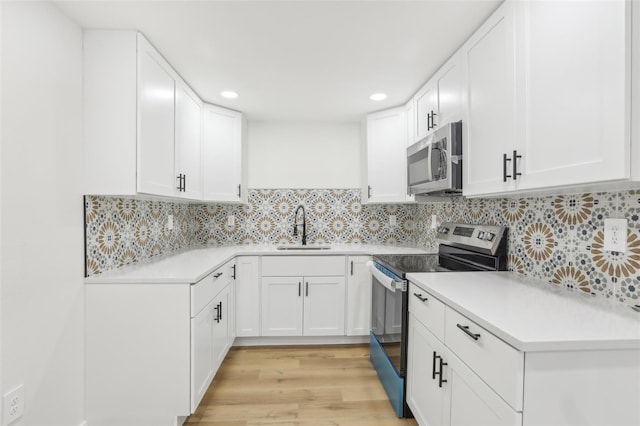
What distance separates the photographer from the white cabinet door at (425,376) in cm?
134

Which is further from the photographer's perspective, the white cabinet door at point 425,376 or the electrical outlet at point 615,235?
the white cabinet door at point 425,376

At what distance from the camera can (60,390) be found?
4.80ft

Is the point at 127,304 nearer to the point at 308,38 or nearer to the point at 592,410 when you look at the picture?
the point at 308,38

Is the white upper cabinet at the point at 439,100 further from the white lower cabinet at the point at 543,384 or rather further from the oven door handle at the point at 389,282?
the white lower cabinet at the point at 543,384

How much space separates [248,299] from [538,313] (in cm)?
216

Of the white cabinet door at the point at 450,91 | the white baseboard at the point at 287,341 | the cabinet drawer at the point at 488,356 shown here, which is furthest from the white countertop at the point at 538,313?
the white baseboard at the point at 287,341

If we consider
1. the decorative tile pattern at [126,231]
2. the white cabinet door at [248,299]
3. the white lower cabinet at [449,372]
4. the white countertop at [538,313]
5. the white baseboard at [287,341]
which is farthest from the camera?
the white baseboard at [287,341]

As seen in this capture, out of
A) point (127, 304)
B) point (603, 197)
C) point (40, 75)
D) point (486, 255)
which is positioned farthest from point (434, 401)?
point (40, 75)

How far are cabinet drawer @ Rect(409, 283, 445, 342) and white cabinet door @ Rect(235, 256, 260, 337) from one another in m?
1.44

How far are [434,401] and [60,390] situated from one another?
69.4 inches

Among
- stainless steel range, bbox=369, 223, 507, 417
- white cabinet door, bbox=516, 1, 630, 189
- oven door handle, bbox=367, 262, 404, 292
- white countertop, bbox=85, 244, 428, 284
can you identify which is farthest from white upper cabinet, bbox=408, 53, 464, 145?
white countertop, bbox=85, 244, 428, 284

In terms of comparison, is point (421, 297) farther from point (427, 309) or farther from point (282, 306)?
point (282, 306)

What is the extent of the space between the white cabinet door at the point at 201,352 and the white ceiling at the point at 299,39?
5.01ft

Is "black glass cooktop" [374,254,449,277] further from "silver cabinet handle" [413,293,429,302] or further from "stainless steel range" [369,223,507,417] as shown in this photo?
"silver cabinet handle" [413,293,429,302]
